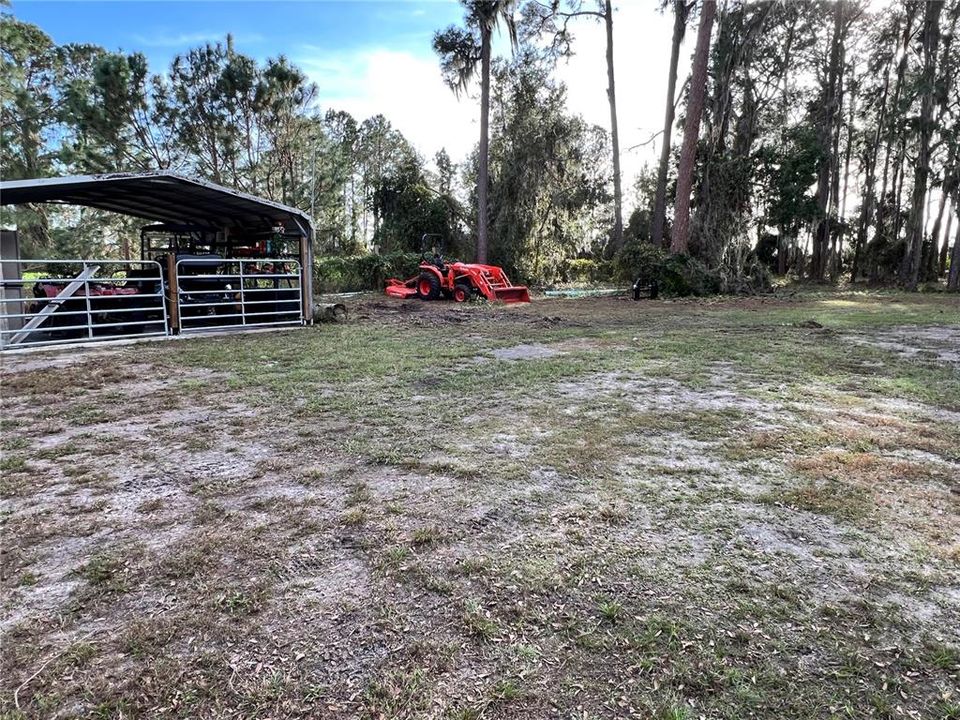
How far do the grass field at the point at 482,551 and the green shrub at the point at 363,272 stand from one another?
13.3 m

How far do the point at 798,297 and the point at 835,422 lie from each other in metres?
12.8

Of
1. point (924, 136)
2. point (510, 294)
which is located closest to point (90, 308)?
point (510, 294)

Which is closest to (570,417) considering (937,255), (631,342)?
(631,342)

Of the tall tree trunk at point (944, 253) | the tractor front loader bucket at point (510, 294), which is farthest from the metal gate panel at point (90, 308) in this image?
the tall tree trunk at point (944, 253)

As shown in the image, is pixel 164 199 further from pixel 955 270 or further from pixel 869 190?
pixel 869 190

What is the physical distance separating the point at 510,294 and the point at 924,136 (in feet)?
49.0

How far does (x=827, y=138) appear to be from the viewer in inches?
852

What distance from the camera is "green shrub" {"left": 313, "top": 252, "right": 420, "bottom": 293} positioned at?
57.9 feet

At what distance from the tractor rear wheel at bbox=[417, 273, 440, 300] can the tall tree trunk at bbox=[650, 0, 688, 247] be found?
8.55 metres

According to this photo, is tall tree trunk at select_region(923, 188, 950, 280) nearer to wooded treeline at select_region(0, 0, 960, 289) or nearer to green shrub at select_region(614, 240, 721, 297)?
wooded treeline at select_region(0, 0, 960, 289)

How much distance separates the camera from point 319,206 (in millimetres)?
22562

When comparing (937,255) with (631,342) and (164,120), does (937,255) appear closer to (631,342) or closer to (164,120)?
(631,342)

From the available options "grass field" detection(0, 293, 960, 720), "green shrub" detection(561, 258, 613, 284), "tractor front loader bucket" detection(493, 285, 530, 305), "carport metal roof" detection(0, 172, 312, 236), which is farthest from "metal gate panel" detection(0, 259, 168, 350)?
"green shrub" detection(561, 258, 613, 284)

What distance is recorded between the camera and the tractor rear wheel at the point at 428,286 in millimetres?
13555
